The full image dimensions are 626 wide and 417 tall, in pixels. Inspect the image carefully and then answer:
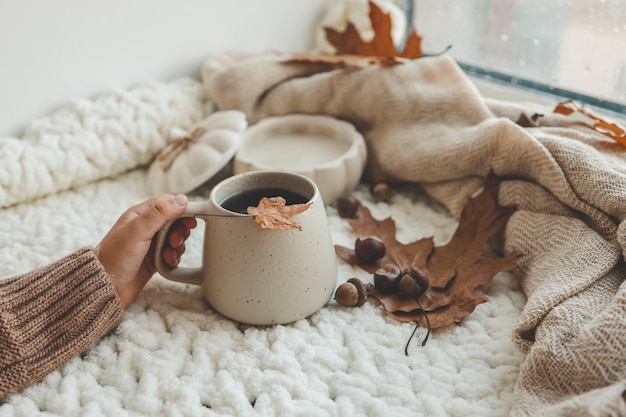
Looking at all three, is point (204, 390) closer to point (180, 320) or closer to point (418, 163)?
point (180, 320)

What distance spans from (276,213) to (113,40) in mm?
549

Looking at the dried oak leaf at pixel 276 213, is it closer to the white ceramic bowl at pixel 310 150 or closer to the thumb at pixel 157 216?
the thumb at pixel 157 216

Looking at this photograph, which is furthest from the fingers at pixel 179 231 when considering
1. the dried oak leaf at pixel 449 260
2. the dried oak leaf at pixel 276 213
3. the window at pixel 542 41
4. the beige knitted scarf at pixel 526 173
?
the window at pixel 542 41

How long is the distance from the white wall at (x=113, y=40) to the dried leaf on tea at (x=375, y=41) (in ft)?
0.54

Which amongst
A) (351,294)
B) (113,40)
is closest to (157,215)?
(351,294)

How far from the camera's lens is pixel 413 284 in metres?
0.77

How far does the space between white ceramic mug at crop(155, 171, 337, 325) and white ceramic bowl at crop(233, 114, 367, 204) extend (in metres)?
0.19

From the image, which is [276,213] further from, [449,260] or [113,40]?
[113,40]

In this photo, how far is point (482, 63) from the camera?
1.28 metres

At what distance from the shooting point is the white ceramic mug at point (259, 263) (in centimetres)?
70

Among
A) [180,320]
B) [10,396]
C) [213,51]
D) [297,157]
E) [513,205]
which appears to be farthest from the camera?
[213,51]

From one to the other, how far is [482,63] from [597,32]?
0.78ft


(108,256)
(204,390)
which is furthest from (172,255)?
(204,390)

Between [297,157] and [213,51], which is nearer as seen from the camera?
[297,157]
